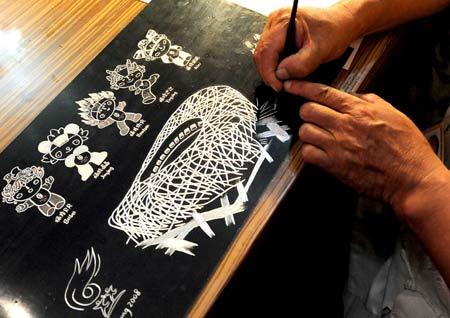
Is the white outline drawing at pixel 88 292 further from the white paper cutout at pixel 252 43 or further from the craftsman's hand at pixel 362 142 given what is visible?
the white paper cutout at pixel 252 43

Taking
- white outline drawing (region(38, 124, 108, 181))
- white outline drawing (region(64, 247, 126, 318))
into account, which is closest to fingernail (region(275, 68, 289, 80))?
white outline drawing (region(38, 124, 108, 181))

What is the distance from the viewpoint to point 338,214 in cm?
129

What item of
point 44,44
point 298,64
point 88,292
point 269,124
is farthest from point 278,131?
→ point 44,44

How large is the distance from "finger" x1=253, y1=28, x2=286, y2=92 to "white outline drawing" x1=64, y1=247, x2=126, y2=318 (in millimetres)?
422

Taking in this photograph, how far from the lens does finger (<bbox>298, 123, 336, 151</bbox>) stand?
0.71m

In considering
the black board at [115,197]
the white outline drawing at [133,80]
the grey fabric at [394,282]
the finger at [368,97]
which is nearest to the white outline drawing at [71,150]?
the black board at [115,197]

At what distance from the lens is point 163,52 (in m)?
0.83

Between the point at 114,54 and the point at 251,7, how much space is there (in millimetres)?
308

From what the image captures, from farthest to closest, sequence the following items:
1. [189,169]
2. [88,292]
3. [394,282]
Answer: [394,282], [189,169], [88,292]

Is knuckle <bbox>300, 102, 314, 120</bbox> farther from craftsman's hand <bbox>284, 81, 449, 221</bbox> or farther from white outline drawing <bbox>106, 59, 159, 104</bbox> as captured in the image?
white outline drawing <bbox>106, 59, 159, 104</bbox>

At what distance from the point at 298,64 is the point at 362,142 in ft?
0.59

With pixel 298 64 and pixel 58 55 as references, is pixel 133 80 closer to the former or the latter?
pixel 58 55

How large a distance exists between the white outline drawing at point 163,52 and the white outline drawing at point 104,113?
0.12m

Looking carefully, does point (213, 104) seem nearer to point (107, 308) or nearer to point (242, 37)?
point (242, 37)
